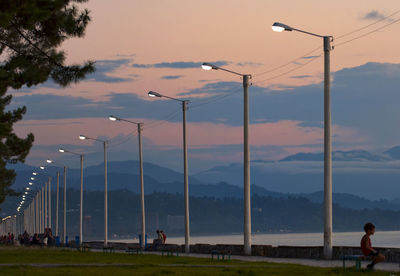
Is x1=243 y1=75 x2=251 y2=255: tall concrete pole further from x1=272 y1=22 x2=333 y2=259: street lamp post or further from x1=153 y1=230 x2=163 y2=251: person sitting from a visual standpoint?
x1=153 y1=230 x2=163 y2=251: person sitting

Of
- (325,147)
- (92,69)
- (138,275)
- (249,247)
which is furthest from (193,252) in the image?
(138,275)

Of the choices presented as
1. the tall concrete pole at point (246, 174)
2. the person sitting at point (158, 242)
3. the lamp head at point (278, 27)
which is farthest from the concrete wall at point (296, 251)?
the lamp head at point (278, 27)

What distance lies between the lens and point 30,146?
58000 mm

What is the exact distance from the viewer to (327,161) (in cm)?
3803

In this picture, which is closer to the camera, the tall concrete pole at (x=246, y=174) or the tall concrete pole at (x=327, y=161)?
the tall concrete pole at (x=327, y=161)

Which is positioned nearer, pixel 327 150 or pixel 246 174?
pixel 327 150

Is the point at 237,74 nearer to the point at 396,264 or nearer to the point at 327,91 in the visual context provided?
the point at 327,91

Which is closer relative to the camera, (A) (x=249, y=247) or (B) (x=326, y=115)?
(B) (x=326, y=115)

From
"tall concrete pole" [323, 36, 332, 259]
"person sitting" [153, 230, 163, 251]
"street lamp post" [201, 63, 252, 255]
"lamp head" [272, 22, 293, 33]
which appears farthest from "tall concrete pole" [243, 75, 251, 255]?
"person sitting" [153, 230, 163, 251]

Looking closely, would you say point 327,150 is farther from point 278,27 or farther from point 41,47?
point 41,47

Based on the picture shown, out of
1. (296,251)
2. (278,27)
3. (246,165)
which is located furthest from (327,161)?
(246,165)

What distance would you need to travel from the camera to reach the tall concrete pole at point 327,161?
37.3 meters

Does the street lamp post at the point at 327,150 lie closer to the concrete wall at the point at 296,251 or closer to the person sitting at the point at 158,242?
the concrete wall at the point at 296,251

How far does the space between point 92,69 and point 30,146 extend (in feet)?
84.4
